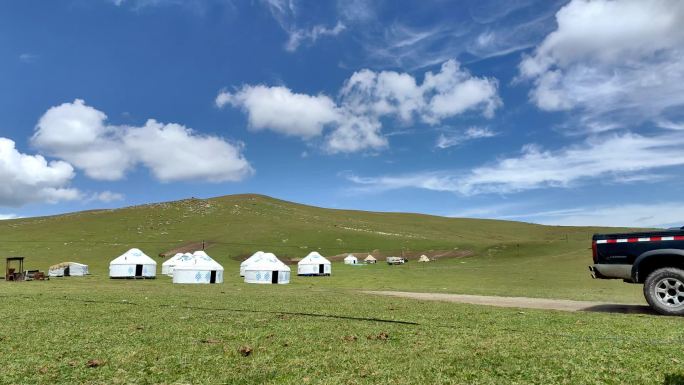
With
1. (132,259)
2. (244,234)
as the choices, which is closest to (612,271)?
(132,259)

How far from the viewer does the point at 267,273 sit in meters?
46.8

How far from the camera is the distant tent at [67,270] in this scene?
199 feet

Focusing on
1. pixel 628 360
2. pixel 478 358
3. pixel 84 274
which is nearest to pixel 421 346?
pixel 478 358

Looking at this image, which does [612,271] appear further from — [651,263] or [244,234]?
[244,234]

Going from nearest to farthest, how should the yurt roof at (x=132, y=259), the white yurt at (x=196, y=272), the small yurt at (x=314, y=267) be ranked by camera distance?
Result: 1. the white yurt at (x=196, y=272)
2. the yurt roof at (x=132, y=259)
3. the small yurt at (x=314, y=267)

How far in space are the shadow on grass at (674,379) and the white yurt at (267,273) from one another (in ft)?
137

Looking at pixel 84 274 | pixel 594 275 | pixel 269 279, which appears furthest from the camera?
pixel 84 274

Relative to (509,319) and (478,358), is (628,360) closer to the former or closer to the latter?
(478,358)

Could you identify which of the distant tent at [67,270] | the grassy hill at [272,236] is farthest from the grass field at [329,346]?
the grassy hill at [272,236]

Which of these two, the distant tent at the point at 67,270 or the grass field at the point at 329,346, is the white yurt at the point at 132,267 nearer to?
the distant tent at the point at 67,270

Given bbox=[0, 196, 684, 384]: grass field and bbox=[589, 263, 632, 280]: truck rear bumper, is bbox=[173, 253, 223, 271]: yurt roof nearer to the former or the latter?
bbox=[0, 196, 684, 384]: grass field

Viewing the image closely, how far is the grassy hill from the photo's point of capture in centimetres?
9312

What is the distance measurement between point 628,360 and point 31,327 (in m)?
11.9

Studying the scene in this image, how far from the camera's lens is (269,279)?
4659 centimetres
